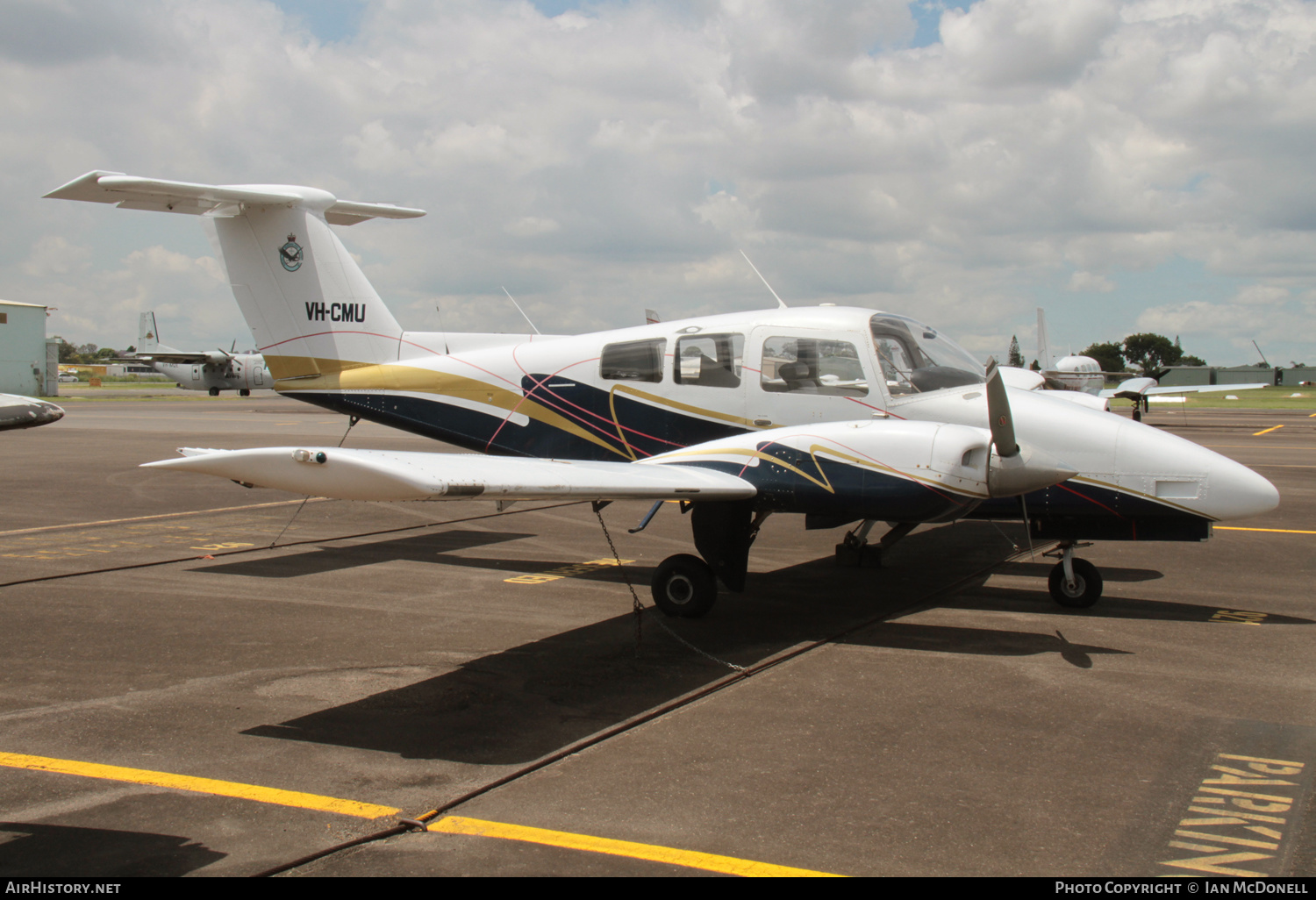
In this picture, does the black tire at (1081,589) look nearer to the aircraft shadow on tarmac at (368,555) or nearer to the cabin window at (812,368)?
the cabin window at (812,368)

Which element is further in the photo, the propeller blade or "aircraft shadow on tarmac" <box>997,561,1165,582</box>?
"aircraft shadow on tarmac" <box>997,561,1165,582</box>

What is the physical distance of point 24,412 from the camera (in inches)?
193

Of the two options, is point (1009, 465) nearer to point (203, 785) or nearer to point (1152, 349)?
point (203, 785)

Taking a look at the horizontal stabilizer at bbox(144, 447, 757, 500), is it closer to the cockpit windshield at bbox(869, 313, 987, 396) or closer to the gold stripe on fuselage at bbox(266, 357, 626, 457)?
the cockpit windshield at bbox(869, 313, 987, 396)

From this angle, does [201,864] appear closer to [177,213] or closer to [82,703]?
[82,703]

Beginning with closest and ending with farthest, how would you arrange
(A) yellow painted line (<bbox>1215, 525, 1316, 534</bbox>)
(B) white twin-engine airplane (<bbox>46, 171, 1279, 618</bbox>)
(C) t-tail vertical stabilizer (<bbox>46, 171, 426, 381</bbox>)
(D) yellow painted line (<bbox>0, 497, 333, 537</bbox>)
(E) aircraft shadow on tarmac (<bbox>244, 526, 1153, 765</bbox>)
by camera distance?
(E) aircraft shadow on tarmac (<bbox>244, 526, 1153, 765</bbox>) < (B) white twin-engine airplane (<bbox>46, 171, 1279, 618</bbox>) < (C) t-tail vertical stabilizer (<bbox>46, 171, 426, 381</bbox>) < (D) yellow painted line (<bbox>0, 497, 333, 537</bbox>) < (A) yellow painted line (<bbox>1215, 525, 1316, 534</bbox>)

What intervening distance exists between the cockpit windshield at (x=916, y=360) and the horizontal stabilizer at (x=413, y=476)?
2.61 m

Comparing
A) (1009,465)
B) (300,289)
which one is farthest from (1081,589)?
(300,289)

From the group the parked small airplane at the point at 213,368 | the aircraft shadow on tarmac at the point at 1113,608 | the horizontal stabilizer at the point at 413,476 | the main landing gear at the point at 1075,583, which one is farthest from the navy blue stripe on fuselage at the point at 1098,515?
the parked small airplane at the point at 213,368

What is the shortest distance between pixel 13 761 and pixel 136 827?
1.30 m

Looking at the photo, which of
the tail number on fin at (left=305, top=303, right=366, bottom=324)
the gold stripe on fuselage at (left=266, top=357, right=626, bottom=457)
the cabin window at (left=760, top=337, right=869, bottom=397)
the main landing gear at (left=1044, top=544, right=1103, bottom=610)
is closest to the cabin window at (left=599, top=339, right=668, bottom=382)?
the gold stripe on fuselage at (left=266, top=357, right=626, bottom=457)

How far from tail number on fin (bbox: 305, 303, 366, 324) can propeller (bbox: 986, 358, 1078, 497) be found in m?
7.74

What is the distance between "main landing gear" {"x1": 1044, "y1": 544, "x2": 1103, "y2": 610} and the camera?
8.26 metres

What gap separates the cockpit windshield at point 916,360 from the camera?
8.56 metres
